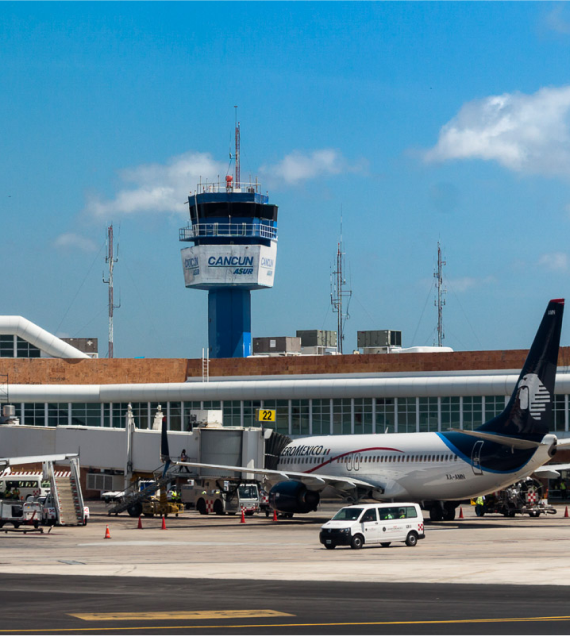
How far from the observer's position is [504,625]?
20.8m

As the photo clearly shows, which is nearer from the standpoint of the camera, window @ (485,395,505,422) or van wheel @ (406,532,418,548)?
van wheel @ (406,532,418,548)

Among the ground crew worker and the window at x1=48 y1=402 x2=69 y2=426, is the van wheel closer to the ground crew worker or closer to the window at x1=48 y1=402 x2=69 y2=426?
the ground crew worker

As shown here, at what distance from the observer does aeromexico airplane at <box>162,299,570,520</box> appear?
160ft

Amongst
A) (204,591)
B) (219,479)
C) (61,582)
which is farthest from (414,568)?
(219,479)

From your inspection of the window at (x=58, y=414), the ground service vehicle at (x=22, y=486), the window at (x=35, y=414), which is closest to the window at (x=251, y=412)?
the window at (x=58, y=414)

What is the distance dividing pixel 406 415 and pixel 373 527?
39490 millimetres

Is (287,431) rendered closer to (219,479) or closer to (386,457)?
(219,479)

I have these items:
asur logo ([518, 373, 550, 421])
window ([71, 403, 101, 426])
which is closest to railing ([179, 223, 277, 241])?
window ([71, 403, 101, 426])

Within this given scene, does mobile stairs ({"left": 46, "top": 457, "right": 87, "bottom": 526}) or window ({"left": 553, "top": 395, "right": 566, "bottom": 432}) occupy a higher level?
window ({"left": 553, "top": 395, "right": 566, "bottom": 432})

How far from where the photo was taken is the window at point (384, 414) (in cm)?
8025

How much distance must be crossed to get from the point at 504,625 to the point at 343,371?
6446cm

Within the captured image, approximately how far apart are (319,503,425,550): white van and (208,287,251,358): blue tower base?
7520 cm

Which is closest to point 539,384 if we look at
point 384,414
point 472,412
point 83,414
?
point 472,412

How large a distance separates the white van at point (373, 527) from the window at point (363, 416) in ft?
128
